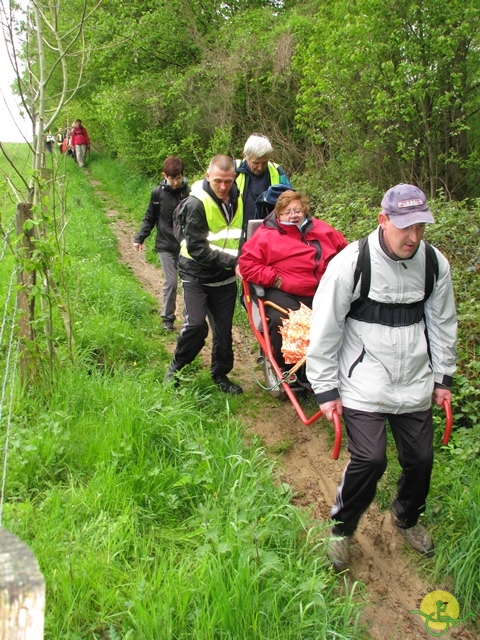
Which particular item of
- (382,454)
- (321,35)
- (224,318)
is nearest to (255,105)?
(321,35)

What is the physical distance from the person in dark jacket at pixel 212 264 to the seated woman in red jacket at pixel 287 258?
29cm

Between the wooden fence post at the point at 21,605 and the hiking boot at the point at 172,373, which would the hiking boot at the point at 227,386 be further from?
the wooden fence post at the point at 21,605

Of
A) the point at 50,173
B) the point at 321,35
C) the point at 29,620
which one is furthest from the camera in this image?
the point at 321,35

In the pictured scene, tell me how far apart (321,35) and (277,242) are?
21.3ft

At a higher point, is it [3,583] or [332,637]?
[3,583]

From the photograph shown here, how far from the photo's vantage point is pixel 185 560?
2576 mm

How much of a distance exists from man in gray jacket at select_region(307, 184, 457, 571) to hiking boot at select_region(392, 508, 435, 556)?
1.31 ft

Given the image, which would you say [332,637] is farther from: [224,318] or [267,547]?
[224,318]

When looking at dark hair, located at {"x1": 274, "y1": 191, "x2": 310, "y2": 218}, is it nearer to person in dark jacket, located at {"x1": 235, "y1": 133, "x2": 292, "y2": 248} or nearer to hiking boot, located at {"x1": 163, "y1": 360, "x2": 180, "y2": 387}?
person in dark jacket, located at {"x1": 235, "y1": 133, "x2": 292, "y2": 248}

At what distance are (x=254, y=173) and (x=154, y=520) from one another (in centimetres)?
320

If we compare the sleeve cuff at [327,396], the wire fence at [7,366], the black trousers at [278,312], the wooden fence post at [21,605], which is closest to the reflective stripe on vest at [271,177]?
the black trousers at [278,312]

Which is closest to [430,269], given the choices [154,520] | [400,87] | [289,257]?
[289,257]

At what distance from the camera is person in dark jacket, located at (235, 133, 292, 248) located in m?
4.76

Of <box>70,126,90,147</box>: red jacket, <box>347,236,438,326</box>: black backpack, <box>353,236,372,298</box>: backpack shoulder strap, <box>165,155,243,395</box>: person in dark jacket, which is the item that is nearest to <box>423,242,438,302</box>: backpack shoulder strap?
<box>347,236,438,326</box>: black backpack
